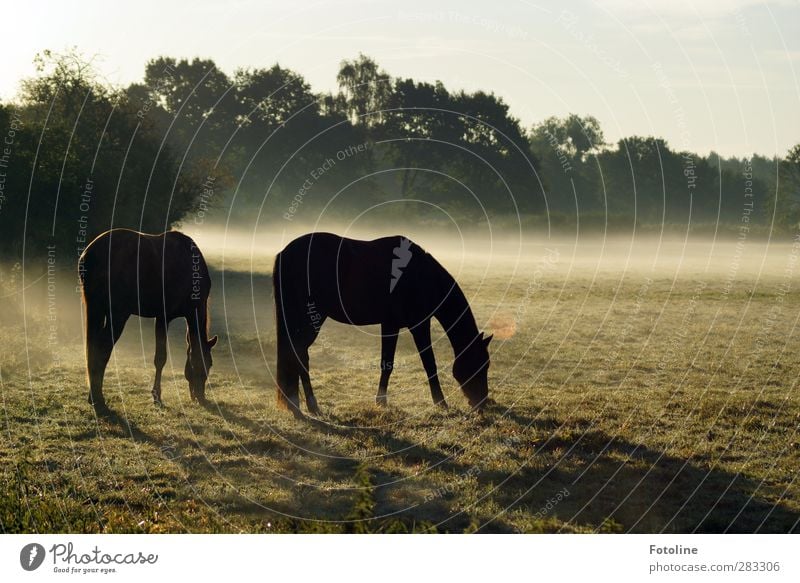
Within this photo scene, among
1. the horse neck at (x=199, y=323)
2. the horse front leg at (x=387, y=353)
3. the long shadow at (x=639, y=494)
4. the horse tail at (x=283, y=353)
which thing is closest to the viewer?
the long shadow at (x=639, y=494)

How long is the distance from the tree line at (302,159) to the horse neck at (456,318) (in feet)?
61.0

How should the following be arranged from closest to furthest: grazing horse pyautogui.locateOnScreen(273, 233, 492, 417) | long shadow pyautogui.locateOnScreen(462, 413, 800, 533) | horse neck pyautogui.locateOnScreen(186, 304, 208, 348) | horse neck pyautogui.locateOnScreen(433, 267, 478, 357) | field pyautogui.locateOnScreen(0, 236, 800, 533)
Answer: long shadow pyautogui.locateOnScreen(462, 413, 800, 533)
field pyautogui.locateOnScreen(0, 236, 800, 533)
grazing horse pyautogui.locateOnScreen(273, 233, 492, 417)
horse neck pyautogui.locateOnScreen(433, 267, 478, 357)
horse neck pyautogui.locateOnScreen(186, 304, 208, 348)

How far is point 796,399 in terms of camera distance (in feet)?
54.5

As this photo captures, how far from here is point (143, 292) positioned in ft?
52.3

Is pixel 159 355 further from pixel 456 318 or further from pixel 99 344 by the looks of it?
pixel 456 318

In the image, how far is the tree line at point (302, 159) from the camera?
32.5m

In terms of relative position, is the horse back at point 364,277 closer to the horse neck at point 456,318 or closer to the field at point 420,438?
the horse neck at point 456,318

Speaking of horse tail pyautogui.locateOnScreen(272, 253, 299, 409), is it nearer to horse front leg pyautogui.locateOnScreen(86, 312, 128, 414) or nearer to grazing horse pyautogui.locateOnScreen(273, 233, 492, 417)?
grazing horse pyautogui.locateOnScreen(273, 233, 492, 417)

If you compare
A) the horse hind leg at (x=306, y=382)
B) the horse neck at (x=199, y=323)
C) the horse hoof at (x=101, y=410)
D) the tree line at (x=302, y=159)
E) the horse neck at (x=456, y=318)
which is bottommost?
the horse hoof at (x=101, y=410)

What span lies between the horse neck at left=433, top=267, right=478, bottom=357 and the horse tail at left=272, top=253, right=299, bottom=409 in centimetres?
291

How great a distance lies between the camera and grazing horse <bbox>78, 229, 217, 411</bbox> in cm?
1520

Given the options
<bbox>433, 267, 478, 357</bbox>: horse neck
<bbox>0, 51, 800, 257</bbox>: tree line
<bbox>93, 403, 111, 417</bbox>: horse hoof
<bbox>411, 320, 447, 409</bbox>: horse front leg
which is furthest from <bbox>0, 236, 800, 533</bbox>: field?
<bbox>0, 51, 800, 257</bbox>: tree line

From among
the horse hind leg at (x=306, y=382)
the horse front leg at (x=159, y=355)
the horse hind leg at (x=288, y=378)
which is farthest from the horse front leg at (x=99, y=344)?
the horse hind leg at (x=306, y=382)

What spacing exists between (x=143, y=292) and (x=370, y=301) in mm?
4492
